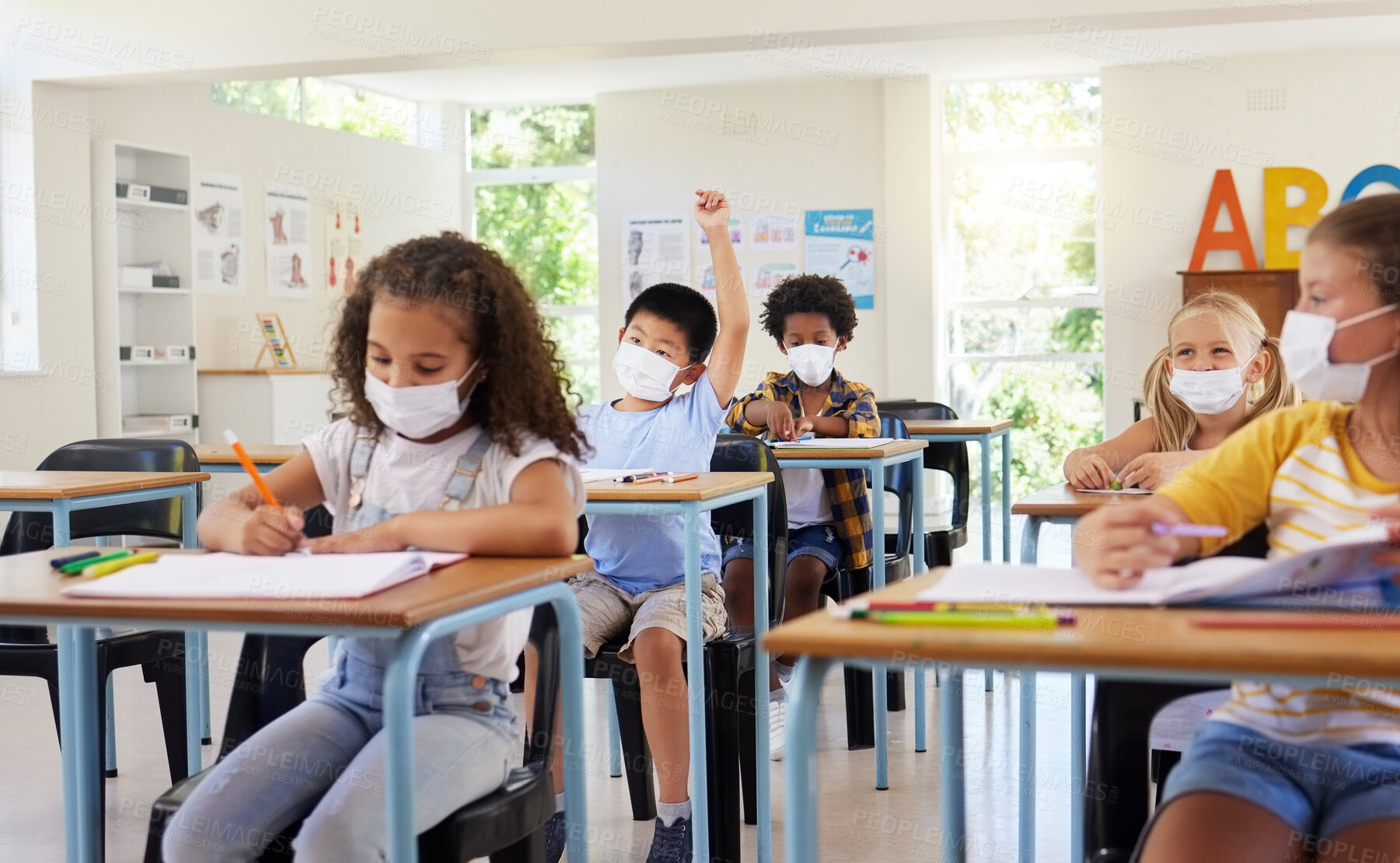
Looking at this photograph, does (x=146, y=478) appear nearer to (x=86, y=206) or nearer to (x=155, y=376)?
(x=86, y=206)

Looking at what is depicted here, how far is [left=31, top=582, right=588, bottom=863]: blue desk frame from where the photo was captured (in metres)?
1.28

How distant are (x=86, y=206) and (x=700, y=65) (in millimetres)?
3339

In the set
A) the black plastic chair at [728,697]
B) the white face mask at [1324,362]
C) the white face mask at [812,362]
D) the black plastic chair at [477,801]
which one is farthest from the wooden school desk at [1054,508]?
the white face mask at [812,362]

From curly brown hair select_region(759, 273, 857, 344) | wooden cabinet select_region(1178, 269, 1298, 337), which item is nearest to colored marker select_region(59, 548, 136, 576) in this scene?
curly brown hair select_region(759, 273, 857, 344)

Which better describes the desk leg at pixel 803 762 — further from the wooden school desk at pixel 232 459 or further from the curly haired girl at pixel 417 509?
the wooden school desk at pixel 232 459

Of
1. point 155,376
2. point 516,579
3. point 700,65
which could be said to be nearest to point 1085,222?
point 700,65

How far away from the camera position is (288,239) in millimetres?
7551

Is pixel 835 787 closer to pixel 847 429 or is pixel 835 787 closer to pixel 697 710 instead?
pixel 697 710

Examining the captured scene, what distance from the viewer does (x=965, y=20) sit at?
507cm

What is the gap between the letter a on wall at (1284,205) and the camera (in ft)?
23.8

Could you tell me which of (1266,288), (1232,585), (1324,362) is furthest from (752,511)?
(1266,288)

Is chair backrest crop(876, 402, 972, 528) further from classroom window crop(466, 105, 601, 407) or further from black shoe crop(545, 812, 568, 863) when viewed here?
classroom window crop(466, 105, 601, 407)

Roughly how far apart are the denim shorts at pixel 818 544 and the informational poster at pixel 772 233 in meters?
4.79

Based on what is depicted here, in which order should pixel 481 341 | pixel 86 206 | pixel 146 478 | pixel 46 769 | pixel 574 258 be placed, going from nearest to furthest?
pixel 481 341, pixel 146 478, pixel 46 769, pixel 86 206, pixel 574 258
